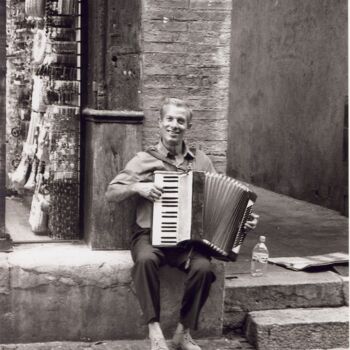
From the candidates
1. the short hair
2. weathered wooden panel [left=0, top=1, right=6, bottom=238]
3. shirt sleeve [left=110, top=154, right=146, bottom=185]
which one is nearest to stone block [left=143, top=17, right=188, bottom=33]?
the short hair

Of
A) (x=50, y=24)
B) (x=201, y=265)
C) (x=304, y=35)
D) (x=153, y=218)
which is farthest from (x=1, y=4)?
(x=304, y=35)

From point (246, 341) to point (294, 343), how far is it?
32cm

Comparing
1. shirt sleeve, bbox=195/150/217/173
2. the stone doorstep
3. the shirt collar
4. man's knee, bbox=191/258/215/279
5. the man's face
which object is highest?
the man's face

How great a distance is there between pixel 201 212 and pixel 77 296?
1013 mm

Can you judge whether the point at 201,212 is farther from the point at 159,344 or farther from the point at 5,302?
the point at 5,302

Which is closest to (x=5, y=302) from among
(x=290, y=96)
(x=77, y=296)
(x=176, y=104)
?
(x=77, y=296)

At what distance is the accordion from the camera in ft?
17.1

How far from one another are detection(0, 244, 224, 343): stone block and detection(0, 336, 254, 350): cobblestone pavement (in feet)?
0.13

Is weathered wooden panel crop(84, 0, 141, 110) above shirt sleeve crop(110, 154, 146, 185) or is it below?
above

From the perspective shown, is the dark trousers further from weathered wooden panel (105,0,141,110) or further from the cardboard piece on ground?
the cardboard piece on ground

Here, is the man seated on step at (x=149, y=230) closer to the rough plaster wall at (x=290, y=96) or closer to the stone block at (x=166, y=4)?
the stone block at (x=166, y=4)

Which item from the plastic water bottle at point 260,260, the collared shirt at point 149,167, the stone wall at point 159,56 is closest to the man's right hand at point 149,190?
the collared shirt at point 149,167

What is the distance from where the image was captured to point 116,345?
5637 millimetres

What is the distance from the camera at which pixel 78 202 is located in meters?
6.09
